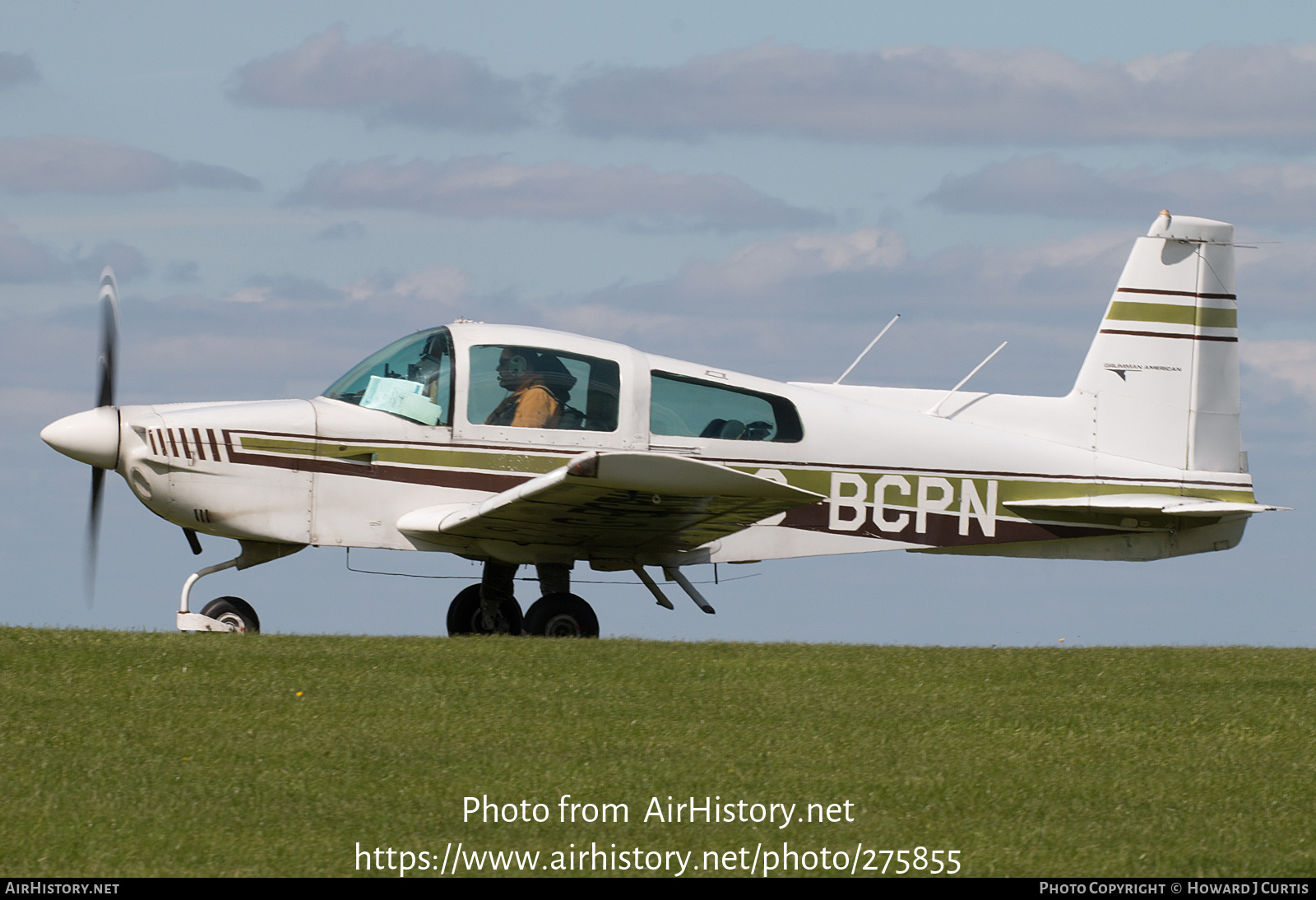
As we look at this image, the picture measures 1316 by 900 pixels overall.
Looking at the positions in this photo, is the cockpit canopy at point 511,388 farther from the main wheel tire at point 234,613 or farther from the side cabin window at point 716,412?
the main wheel tire at point 234,613

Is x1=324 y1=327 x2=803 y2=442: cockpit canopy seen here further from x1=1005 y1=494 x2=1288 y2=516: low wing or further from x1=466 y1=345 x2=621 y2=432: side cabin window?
x1=1005 y1=494 x2=1288 y2=516: low wing

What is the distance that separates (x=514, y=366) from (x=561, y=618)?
2.10m

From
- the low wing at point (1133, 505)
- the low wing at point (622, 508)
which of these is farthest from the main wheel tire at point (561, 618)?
the low wing at point (1133, 505)

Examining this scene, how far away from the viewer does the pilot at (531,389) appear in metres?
11.7

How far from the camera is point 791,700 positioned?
932cm

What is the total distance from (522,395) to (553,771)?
4.73m

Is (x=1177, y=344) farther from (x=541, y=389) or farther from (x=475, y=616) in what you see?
(x=475, y=616)

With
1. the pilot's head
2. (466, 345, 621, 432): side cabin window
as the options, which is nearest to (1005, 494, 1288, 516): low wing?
(466, 345, 621, 432): side cabin window

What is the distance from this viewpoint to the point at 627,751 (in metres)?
8.05

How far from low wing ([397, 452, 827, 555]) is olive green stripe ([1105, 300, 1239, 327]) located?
466 centimetres

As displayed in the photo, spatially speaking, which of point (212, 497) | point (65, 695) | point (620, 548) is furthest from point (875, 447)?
point (65, 695)

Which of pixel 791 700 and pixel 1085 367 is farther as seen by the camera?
pixel 1085 367

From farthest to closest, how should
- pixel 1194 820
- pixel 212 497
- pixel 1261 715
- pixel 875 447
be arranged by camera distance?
1. pixel 875 447
2. pixel 212 497
3. pixel 1261 715
4. pixel 1194 820
